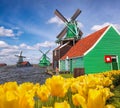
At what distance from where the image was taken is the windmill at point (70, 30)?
4412 centimetres

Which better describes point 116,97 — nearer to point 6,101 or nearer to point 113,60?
point 6,101

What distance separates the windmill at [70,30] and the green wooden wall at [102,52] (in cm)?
1550

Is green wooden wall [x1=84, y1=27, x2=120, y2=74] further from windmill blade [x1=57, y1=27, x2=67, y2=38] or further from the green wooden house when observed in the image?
windmill blade [x1=57, y1=27, x2=67, y2=38]

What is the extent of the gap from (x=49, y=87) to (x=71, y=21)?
45.8m

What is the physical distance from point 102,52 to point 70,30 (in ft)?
59.9

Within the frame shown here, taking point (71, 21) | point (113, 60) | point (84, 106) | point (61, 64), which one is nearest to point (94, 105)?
point (84, 106)

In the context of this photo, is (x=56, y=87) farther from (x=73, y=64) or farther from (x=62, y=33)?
(x=62, y=33)

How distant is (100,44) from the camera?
27.5m

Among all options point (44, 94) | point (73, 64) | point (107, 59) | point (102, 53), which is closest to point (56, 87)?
point (44, 94)

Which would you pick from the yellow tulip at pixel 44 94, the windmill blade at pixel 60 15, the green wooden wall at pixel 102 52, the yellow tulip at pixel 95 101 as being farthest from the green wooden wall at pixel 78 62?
the yellow tulip at pixel 95 101

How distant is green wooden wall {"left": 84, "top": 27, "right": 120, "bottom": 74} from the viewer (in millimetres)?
26797

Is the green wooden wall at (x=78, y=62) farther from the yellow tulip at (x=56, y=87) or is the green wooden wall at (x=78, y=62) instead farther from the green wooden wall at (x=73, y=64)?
the yellow tulip at (x=56, y=87)

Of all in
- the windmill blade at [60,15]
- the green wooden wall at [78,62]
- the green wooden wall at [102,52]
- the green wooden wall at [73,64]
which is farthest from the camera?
the windmill blade at [60,15]

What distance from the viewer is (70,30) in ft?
148
